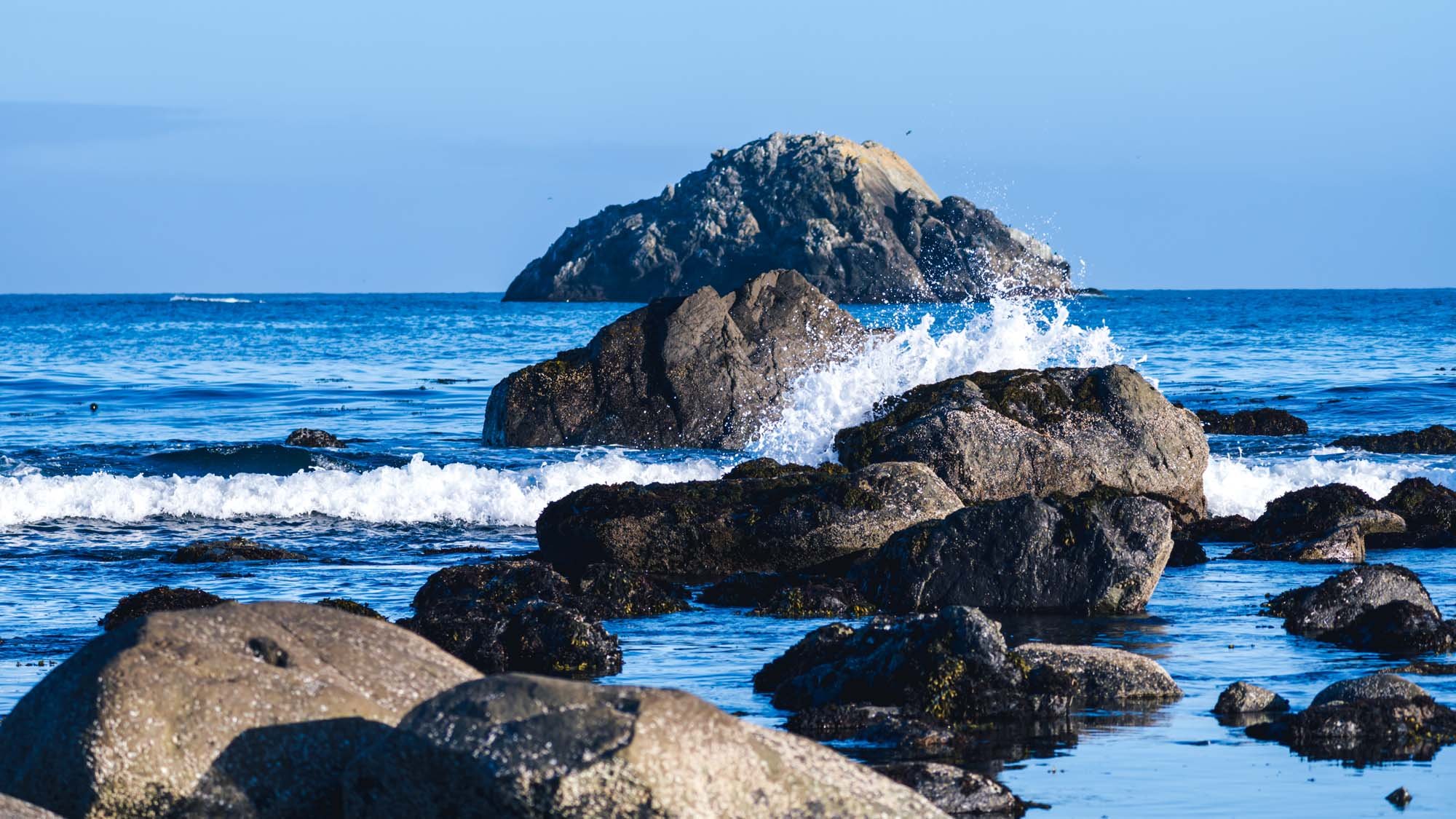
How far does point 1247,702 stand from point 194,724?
5621 mm

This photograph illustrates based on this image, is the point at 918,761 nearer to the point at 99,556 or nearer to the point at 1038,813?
the point at 1038,813

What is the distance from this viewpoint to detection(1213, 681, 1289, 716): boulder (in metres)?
8.98

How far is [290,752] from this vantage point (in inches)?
248

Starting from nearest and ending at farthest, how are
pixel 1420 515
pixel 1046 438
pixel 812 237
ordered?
pixel 1046 438 → pixel 1420 515 → pixel 812 237

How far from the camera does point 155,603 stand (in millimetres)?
12258

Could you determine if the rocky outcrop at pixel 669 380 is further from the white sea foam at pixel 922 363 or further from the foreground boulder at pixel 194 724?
the foreground boulder at pixel 194 724

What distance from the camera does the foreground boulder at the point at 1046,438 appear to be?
1645 cm

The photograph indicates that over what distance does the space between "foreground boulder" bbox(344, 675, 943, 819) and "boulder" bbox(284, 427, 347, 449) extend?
21226 mm

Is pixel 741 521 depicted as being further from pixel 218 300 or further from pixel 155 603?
pixel 218 300

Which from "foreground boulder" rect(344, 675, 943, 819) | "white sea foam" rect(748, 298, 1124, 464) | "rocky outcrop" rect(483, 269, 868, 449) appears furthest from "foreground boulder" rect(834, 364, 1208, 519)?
"foreground boulder" rect(344, 675, 943, 819)

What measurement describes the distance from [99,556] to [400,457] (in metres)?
8.57

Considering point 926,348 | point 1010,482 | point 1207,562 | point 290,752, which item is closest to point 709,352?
point 926,348

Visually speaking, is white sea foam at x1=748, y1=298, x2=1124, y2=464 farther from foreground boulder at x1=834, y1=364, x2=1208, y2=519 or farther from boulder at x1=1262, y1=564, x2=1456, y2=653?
boulder at x1=1262, y1=564, x2=1456, y2=653

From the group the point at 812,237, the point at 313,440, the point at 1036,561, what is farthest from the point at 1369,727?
the point at 812,237
